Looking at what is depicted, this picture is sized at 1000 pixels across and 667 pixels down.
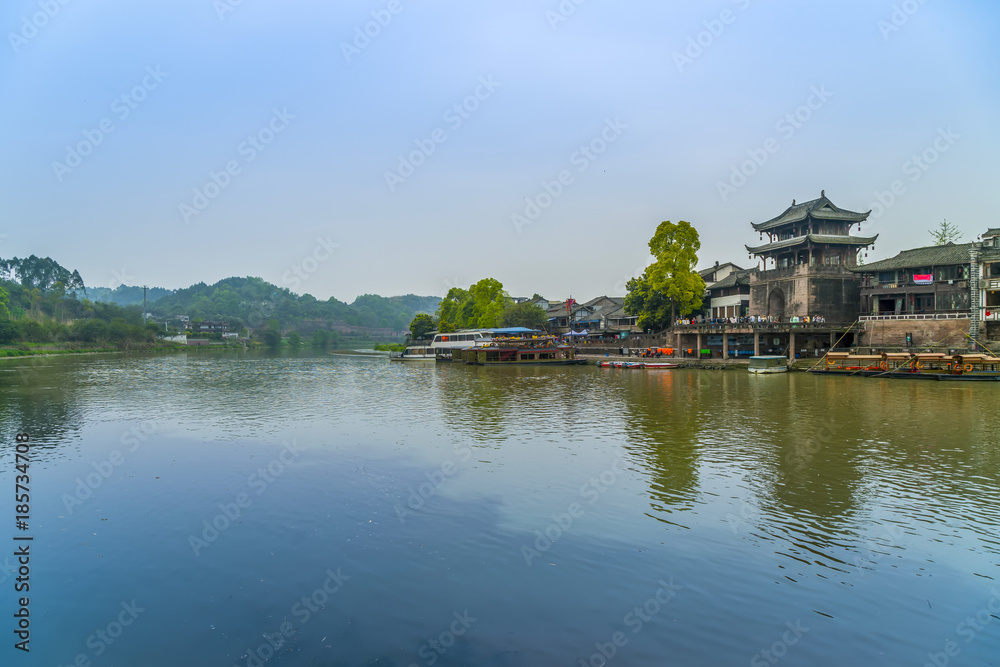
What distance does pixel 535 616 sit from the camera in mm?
7961

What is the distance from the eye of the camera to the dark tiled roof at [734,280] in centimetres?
6781

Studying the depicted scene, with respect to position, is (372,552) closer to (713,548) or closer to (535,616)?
(535,616)

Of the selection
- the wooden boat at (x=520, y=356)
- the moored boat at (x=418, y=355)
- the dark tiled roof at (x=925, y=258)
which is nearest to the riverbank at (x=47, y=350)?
the moored boat at (x=418, y=355)

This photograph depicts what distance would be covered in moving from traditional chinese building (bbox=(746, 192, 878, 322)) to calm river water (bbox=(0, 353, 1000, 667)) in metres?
38.5

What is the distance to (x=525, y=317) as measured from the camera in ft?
306

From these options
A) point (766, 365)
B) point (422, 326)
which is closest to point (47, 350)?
point (422, 326)

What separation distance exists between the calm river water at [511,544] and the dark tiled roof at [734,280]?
4732 cm

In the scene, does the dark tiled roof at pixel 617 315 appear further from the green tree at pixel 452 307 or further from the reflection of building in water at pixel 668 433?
the reflection of building in water at pixel 668 433

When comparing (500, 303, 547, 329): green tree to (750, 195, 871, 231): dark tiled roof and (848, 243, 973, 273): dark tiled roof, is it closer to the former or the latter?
(750, 195, 871, 231): dark tiled roof

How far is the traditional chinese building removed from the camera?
57625mm

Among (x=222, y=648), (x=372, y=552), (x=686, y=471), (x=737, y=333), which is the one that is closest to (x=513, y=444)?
(x=686, y=471)

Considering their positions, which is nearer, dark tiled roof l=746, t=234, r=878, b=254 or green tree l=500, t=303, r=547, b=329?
dark tiled roof l=746, t=234, r=878, b=254

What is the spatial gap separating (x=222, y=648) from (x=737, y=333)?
58.7 metres

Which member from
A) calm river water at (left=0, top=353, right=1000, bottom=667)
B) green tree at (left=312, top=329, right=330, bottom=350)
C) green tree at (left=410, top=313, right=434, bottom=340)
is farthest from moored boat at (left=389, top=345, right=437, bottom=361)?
green tree at (left=312, top=329, right=330, bottom=350)
